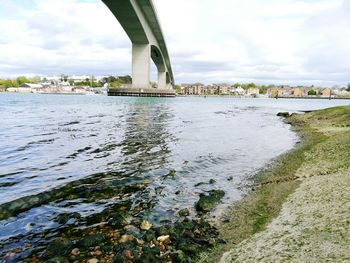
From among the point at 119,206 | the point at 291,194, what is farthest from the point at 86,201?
the point at 291,194

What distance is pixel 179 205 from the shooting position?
21.4 ft

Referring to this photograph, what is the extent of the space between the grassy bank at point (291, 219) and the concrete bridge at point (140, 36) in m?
41.5

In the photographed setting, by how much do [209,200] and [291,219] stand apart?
1.92 metres

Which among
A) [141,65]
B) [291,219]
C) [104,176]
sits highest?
[141,65]

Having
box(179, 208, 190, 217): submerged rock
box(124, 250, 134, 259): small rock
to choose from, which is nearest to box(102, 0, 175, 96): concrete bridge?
box(179, 208, 190, 217): submerged rock

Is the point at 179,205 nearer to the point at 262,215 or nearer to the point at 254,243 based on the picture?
the point at 262,215

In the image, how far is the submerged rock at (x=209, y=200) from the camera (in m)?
6.26

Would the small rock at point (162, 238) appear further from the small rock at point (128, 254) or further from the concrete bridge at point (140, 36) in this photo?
the concrete bridge at point (140, 36)

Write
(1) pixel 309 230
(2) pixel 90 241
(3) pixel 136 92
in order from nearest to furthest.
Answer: (1) pixel 309 230 < (2) pixel 90 241 < (3) pixel 136 92

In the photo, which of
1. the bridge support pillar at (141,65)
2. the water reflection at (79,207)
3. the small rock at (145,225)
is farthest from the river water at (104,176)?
the bridge support pillar at (141,65)

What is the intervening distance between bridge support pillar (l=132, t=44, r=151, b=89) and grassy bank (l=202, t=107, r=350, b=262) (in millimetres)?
61159

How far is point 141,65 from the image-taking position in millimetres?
67688

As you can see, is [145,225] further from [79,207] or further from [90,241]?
[79,207]

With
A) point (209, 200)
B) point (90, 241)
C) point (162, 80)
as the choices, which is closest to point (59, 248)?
point (90, 241)
